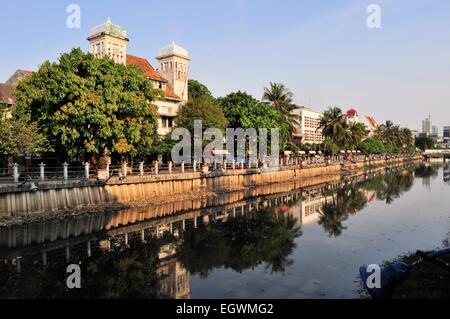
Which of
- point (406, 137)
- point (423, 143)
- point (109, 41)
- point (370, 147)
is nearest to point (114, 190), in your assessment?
point (109, 41)

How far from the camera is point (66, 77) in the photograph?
29.0 m

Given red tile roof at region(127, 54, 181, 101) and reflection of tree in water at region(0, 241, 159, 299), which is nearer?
reflection of tree in water at region(0, 241, 159, 299)

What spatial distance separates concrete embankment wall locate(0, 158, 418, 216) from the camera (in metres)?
24.9

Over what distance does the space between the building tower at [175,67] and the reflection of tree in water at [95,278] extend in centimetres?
3817

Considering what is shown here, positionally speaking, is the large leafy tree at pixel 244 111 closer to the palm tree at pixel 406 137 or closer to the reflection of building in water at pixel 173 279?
the reflection of building in water at pixel 173 279

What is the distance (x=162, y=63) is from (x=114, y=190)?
2959 centimetres

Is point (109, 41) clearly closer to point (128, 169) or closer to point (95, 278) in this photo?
point (128, 169)

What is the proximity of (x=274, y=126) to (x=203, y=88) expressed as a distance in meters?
18.3

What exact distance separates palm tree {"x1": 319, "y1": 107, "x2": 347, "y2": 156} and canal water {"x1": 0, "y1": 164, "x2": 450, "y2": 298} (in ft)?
139

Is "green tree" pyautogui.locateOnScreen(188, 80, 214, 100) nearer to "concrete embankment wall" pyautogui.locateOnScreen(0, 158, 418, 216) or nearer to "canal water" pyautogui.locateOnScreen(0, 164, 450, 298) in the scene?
"concrete embankment wall" pyautogui.locateOnScreen(0, 158, 418, 216)

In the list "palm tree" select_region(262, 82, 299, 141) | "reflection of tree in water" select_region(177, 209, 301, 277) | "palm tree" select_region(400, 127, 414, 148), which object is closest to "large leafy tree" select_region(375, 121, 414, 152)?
"palm tree" select_region(400, 127, 414, 148)

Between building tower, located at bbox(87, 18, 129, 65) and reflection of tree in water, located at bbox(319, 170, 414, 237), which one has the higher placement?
building tower, located at bbox(87, 18, 129, 65)

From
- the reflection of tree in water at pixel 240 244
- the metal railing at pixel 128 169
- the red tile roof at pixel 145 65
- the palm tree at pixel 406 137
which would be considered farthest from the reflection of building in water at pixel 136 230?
the palm tree at pixel 406 137

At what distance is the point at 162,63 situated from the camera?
184 ft
